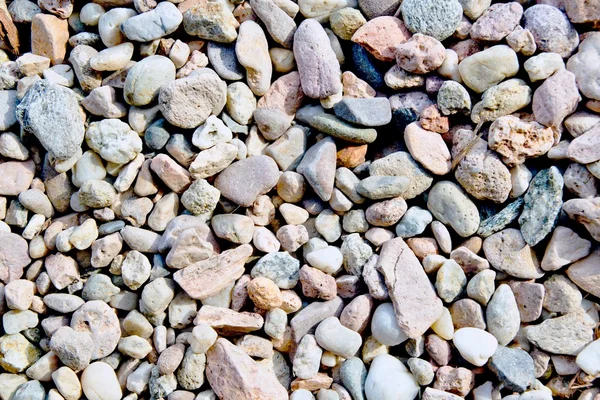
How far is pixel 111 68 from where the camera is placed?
143 cm

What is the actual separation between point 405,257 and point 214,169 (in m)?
0.54

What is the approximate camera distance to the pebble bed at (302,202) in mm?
1268

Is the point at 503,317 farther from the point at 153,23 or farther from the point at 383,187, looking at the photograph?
the point at 153,23

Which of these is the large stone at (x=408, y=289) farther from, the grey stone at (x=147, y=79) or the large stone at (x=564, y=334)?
the grey stone at (x=147, y=79)

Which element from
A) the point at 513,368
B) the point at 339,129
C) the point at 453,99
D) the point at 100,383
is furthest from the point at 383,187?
the point at 100,383

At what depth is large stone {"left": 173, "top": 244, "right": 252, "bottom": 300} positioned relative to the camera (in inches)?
51.1

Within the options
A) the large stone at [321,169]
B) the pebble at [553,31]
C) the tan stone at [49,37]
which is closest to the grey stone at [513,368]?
the large stone at [321,169]

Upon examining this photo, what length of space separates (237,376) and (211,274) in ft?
0.84

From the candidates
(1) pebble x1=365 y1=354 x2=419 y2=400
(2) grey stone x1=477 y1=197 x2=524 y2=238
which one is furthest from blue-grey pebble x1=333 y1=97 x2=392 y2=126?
(1) pebble x1=365 y1=354 x2=419 y2=400

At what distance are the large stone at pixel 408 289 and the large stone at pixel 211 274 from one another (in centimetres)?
36

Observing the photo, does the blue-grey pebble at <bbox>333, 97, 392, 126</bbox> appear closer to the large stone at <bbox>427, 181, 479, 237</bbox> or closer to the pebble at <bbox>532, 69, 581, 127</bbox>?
the large stone at <bbox>427, 181, 479, 237</bbox>

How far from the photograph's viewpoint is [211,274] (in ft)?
4.31

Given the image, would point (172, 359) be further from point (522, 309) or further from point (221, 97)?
point (522, 309)

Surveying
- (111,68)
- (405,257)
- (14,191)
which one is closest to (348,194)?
(405,257)
